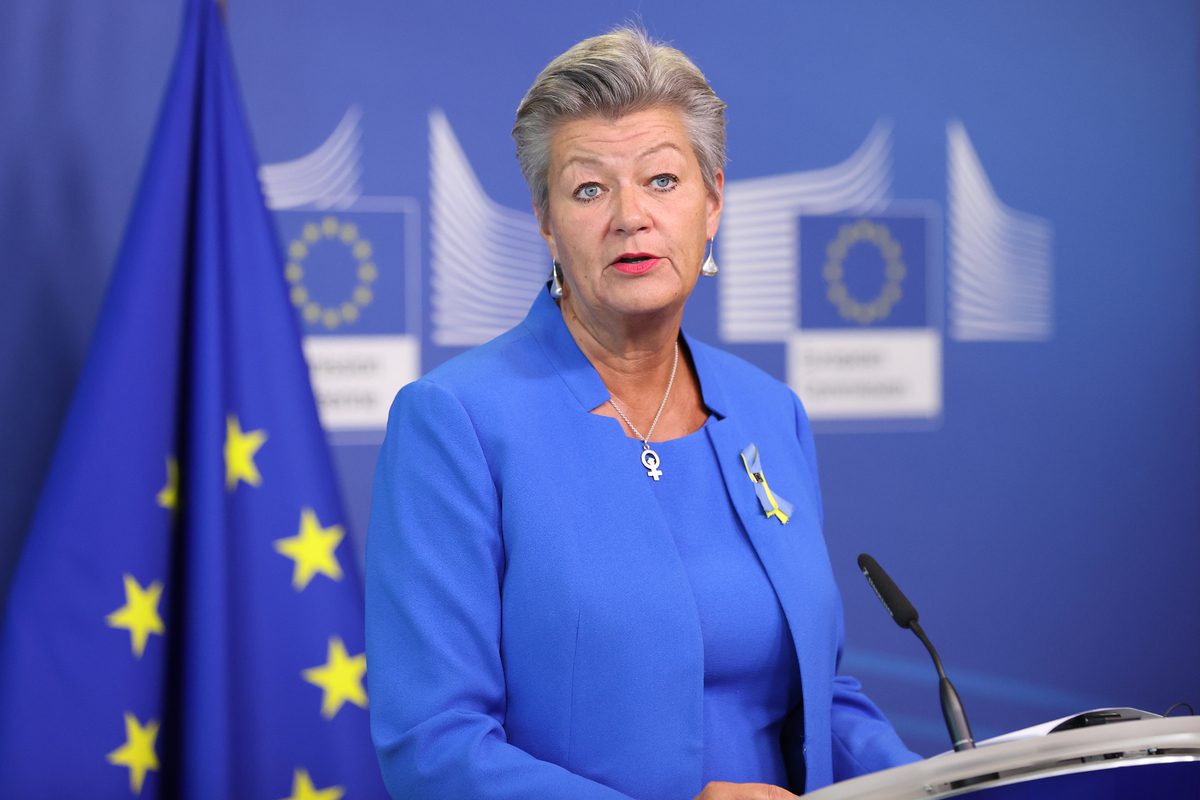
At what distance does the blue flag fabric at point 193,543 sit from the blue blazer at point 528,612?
100cm

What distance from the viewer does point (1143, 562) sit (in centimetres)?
339

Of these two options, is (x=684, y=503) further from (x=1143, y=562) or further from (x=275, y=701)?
(x=1143, y=562)

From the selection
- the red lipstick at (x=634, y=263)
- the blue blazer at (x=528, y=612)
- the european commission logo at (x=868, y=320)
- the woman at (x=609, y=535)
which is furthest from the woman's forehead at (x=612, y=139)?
the european commission logo at (x=868, y=320)

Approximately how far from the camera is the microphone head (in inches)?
45.7

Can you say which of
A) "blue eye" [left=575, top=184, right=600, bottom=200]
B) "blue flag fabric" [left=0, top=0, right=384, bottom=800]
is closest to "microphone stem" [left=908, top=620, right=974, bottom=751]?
"blue eye" [left=575, top=184, right=600, bottom=200]

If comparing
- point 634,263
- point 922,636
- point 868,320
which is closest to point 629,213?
point 634,263

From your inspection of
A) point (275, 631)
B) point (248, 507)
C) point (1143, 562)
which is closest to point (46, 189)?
point (248, 507)

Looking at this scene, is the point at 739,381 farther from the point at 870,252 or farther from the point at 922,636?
the point at 870,252

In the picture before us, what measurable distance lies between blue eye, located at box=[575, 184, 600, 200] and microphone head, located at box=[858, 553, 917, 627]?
0.50 metres

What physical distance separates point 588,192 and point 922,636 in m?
0.61

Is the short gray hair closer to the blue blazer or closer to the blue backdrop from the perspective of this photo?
the blue blazer

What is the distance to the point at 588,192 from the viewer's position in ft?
4.58

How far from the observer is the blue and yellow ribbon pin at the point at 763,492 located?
141cm

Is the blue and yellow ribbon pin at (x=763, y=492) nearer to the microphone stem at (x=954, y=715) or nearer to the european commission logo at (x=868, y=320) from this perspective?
the microphone stem at (x=954, y=715)
